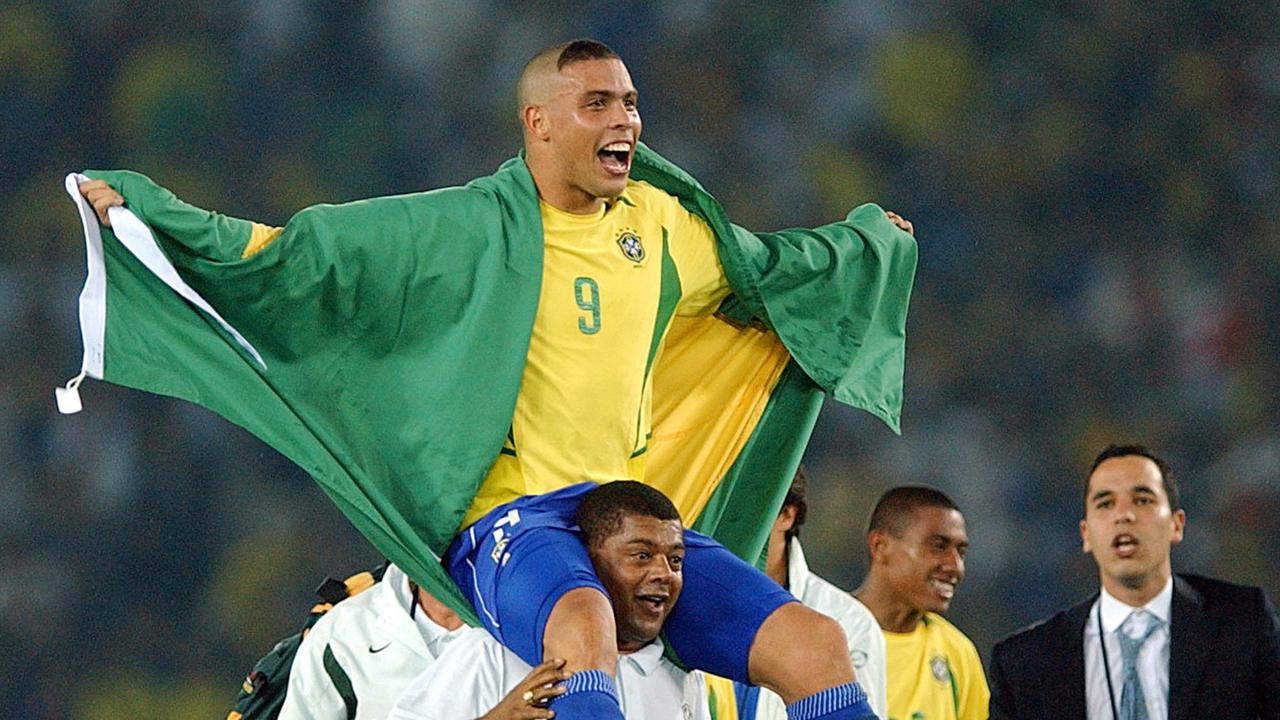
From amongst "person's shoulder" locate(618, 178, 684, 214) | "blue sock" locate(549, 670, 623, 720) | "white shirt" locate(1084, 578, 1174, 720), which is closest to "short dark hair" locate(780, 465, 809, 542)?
"white shirt" locate(1084, 578, 1174, 720)

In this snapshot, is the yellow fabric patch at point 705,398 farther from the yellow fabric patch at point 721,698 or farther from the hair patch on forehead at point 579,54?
the hair patch on forehead at point 579,54

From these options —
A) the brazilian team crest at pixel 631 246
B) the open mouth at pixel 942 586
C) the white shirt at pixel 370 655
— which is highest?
the open mouth at pixel 942 586

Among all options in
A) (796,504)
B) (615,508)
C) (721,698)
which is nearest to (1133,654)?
(796,504)

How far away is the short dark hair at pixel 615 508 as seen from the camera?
155 inches

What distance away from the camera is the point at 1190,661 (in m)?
5.53

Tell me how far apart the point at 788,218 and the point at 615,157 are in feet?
15.2

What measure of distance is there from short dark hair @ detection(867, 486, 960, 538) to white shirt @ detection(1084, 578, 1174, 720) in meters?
0.85

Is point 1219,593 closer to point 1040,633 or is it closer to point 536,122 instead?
point 1040,633

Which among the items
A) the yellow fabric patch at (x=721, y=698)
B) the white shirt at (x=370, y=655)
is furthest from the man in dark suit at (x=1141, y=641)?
the white shirt at (x=370, y=655)

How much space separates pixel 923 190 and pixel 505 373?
5245mm

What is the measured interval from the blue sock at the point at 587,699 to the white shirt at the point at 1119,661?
7.76ft

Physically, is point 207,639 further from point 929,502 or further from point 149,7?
point 929,502

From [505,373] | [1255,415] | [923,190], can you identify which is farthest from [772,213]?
[505,373]

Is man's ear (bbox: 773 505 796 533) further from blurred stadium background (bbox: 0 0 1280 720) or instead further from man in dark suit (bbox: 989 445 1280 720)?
blurred stadium background (bbox: 0 0 1280 720)
